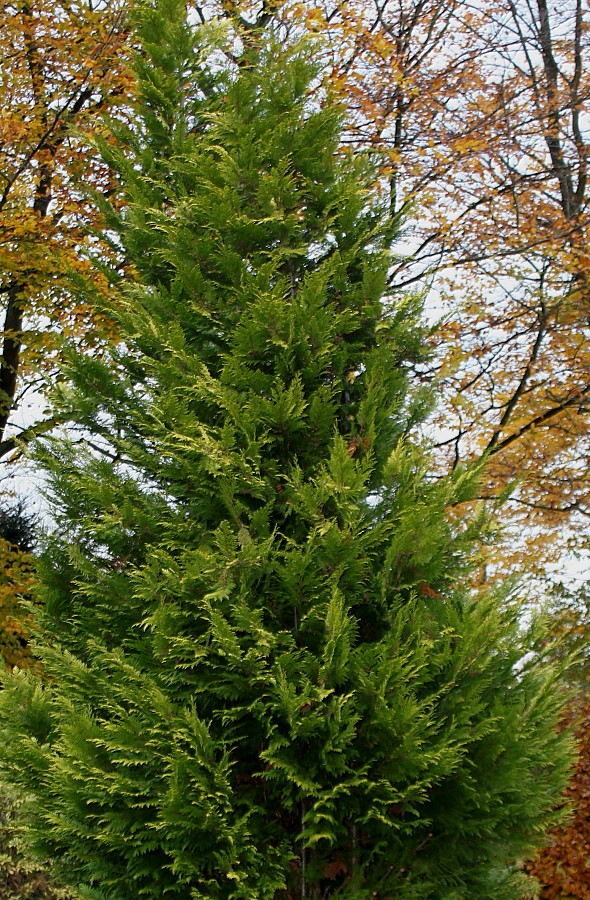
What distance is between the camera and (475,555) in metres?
4.20

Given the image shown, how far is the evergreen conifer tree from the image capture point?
11.5 ft

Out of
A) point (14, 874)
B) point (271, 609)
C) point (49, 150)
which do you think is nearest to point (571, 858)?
point (271, 609)

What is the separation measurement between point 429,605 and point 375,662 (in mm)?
564

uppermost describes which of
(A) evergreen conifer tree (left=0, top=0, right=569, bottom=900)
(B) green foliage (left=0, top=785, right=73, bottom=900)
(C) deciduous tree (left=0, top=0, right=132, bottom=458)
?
(C) deciduous tree (left=0, top=0, right=132, bottom=458)

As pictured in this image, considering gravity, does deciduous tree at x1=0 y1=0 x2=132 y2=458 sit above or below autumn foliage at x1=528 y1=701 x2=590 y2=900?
above

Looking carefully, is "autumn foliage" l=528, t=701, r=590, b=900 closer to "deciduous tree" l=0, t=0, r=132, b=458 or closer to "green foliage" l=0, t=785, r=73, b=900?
"green foliage" l=0, t=785, r=73, b=900

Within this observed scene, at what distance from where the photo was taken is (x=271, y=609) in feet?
12.7

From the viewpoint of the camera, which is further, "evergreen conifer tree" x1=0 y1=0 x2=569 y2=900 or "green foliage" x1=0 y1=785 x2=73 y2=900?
"green foliage" x1=0 y1=785 x2=73 y2=900

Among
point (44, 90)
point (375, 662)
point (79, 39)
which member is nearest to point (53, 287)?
point (44, 90)

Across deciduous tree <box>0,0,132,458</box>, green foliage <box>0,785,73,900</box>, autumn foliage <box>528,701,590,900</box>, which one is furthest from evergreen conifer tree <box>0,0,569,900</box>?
deciduous tree <box>0,0,132,458</box>

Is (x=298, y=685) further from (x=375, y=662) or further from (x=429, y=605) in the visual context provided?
(x=429, y=605)

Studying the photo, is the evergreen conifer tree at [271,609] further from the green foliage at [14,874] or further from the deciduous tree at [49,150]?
the deciduous tree at [49,150]

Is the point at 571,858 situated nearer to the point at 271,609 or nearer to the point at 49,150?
the point at 271,609

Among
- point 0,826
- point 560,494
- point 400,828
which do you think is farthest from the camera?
point 560,494
